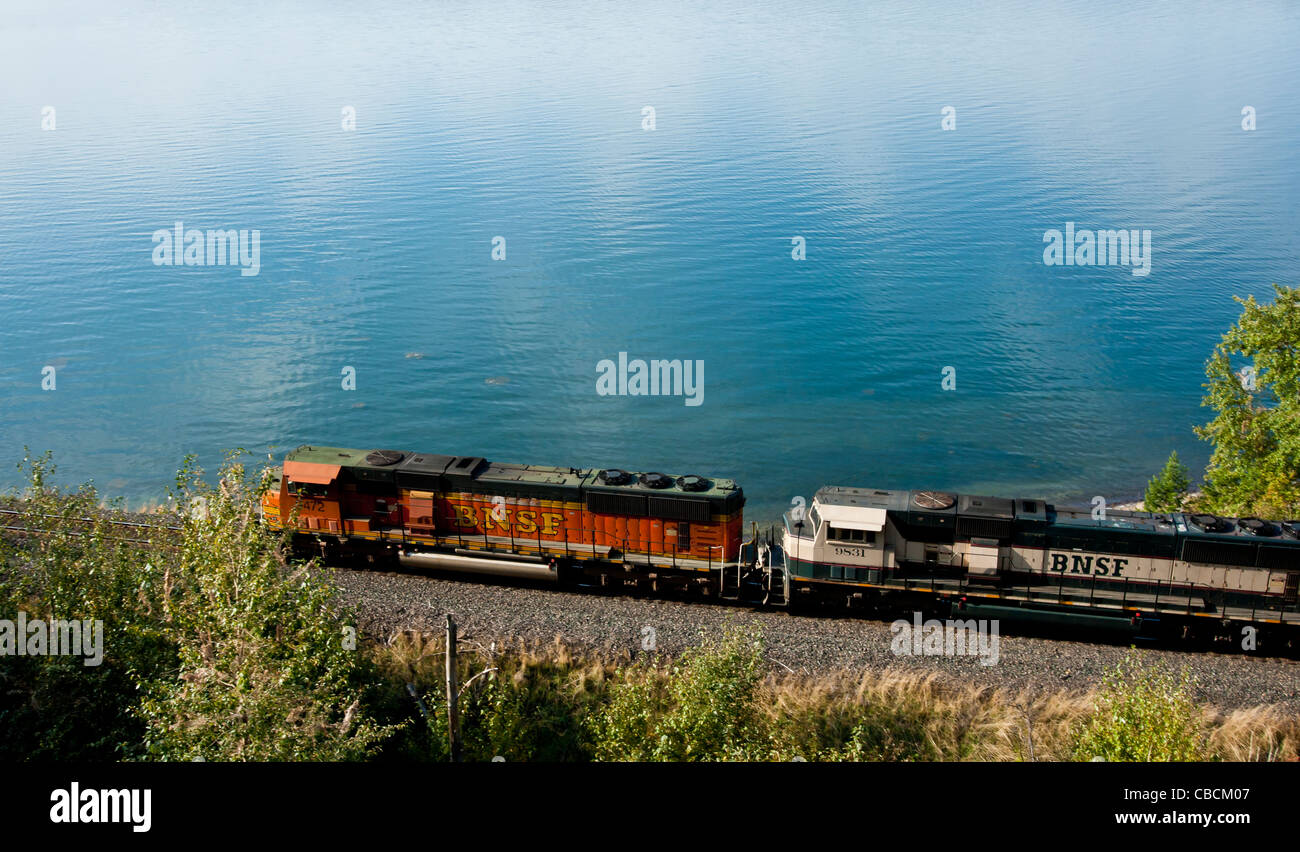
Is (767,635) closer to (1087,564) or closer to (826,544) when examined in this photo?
(826,544)

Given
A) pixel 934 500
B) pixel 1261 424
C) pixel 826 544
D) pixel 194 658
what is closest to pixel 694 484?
pixel 826 544

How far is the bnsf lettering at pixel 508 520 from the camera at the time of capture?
31.1m

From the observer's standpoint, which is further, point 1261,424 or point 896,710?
point 1261,424

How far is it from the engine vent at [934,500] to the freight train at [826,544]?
5cm

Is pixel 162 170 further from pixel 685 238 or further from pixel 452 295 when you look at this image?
pixel 685 238

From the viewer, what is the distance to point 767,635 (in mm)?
27922

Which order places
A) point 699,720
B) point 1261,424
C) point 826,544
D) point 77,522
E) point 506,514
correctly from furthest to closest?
point 1261,424
point 77,522
point 506,514
point 826,544
point 699,720

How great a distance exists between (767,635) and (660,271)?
51.8 meters

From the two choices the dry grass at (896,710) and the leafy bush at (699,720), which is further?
the dry grass at (896,710)

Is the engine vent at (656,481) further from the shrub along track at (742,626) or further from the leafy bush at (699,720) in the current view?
the leafy bush at (699,720)

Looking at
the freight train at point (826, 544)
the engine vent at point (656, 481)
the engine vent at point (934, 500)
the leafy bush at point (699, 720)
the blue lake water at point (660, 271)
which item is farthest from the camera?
the blue lake water at point (660, 271)

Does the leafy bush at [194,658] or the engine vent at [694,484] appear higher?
the engine vent at [694,484]

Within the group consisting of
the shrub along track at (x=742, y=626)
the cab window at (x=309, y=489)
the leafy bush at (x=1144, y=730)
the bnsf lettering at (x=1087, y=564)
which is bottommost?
the shrub along track at (x=742, y=626)

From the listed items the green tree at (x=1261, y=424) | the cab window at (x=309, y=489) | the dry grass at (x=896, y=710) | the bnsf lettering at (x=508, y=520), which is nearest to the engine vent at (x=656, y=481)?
the bnsf lettering at (x=508, y=520)
